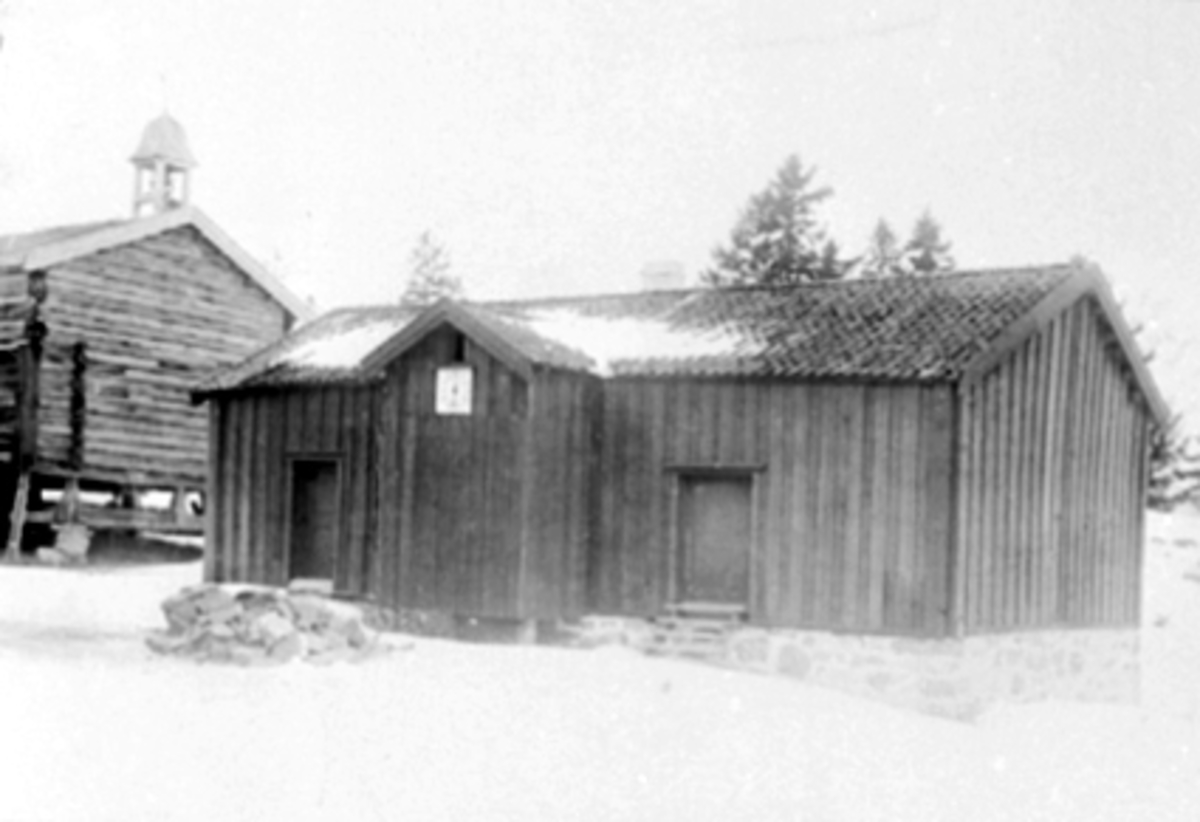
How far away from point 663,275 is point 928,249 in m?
3.93

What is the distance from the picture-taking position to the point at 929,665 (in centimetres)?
1748

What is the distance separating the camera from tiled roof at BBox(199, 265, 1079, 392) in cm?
1808

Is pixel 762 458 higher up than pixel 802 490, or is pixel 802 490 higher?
pixel 762 458

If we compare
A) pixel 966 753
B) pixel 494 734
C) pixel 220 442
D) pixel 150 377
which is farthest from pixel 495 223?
pixel 150 377

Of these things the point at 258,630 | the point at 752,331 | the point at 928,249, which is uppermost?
the point at 928,249

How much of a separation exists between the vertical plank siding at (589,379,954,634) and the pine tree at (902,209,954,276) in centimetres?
209

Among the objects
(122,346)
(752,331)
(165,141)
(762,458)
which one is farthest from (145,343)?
(165,141)

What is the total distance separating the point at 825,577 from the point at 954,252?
4.03 m

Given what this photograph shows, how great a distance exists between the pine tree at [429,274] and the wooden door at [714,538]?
3886 millimetres

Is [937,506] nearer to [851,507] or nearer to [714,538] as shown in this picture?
[851,507]

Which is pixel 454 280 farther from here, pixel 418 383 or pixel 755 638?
pixel 755 638

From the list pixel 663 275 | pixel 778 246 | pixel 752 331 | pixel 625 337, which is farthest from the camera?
pixel 663 275

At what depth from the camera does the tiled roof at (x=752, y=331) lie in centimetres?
1808

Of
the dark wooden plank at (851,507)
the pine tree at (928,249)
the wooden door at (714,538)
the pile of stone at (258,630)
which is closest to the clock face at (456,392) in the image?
the wooden door at (714,538)
